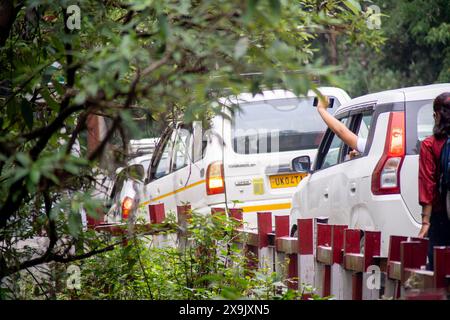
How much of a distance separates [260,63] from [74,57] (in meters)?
0.92

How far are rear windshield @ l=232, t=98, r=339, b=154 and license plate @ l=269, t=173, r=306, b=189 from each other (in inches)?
12.1

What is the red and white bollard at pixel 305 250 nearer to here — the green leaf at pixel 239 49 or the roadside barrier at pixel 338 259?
the roadside barrier at pixel 338 259

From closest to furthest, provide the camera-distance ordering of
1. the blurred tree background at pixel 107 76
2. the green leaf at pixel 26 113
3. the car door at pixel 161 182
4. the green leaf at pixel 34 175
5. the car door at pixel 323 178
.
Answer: the green leaf at pixel 34 175, the blurred tree background at pixel 107 76, the green leaf at pixel 26 113, the car door at pixel 323 178, the car door at pixel 161 182

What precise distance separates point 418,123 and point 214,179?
431 cm

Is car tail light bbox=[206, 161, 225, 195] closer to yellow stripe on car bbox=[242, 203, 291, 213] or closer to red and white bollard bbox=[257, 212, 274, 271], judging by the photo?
yellow stripe on car bbox=[242, 203, 291, 213]

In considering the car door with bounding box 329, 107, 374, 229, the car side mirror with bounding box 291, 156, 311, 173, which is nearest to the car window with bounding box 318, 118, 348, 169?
the car side mirror with bounding box 291, 156, 311, 173

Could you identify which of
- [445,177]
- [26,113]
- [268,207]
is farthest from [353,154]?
[26,113]

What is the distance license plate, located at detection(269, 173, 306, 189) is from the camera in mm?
11953

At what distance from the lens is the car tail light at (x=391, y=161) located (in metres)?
7.99

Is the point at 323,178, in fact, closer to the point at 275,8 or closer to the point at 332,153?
the point at 332,153

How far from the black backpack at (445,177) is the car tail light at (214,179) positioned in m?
5.47

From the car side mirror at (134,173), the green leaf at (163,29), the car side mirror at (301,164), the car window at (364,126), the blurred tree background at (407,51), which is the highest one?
the blurred tree background at (407,51)

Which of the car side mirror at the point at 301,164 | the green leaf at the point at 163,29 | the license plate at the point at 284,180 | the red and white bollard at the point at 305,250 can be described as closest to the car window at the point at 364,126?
Result: the car side mirror at the point at 301,164

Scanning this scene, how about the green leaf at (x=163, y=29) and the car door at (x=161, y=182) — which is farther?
the car door at (x=161, y=182)
